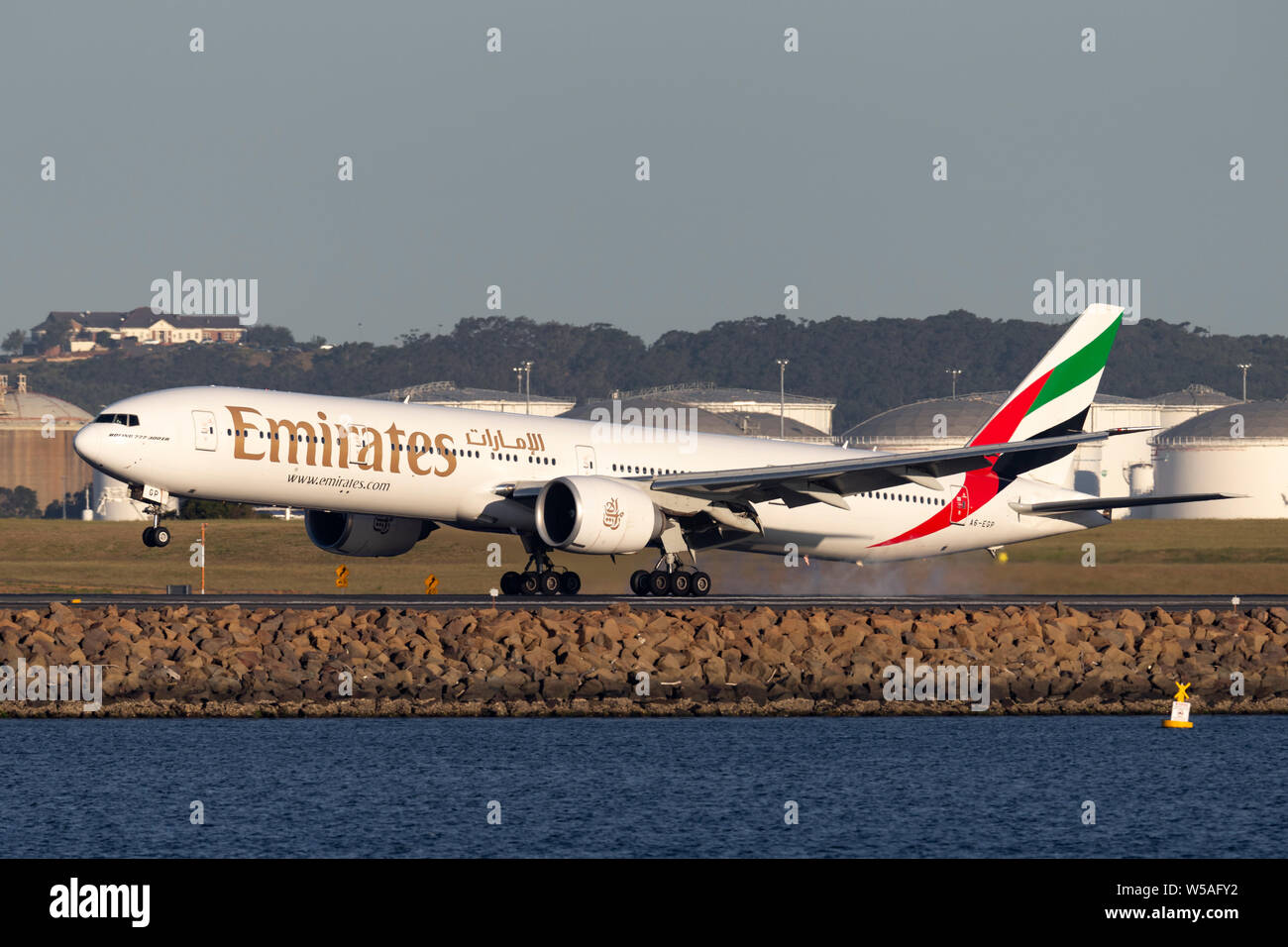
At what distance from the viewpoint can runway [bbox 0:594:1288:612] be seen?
45.2 metres

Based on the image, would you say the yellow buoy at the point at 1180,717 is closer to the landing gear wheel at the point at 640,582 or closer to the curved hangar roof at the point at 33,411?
the landing gear wheel at the point at 640,582

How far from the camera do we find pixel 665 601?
155 feet

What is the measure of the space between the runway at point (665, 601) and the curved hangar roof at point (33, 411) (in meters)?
133

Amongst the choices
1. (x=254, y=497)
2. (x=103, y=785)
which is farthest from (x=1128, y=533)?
(x=103, y=785)

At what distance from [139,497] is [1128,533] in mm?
49897

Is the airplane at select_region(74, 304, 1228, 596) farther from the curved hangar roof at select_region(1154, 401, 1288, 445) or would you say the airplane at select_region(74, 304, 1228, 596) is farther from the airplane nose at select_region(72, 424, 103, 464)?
the curved hangar roof at select_region(1154, 401, 1288, 445)

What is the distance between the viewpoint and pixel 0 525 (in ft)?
272

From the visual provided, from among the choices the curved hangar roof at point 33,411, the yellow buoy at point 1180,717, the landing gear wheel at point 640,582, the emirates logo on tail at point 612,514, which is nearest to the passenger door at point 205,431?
the emirates logo on tail at point 612,514

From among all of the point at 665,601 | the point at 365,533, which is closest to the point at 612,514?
the point at 665,601

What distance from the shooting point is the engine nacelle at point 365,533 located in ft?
160

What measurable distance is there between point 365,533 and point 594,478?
24.4 feet

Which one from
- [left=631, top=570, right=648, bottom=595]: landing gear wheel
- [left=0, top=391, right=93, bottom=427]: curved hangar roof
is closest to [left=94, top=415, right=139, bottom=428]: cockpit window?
[left=631, top=570, right=648, bottom=595]: landing gear wheel

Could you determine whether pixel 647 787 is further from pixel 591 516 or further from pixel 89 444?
pixel 89 444
